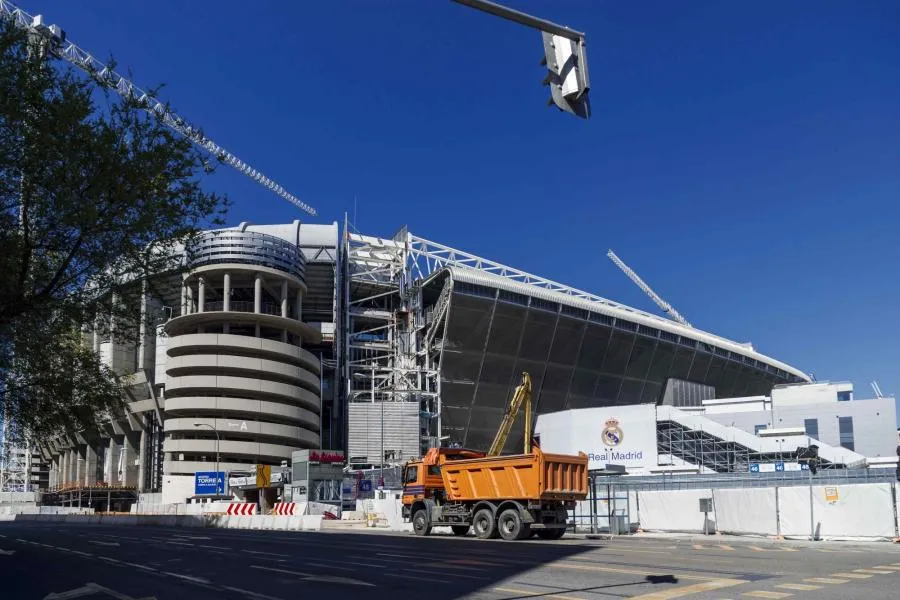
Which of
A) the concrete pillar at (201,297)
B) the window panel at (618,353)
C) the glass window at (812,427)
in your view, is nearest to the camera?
the glass window at (812,427)

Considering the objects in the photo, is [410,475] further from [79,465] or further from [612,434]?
[79,465]

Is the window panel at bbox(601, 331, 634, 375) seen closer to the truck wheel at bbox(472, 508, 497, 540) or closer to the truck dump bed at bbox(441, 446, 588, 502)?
the truck dump bed at bbox(441, 446, 588, 502)

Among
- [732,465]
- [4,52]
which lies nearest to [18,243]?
[4,52]

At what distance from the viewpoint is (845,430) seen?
94.7m

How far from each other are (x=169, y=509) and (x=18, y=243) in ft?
216

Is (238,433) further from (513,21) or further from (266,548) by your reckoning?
(513,21)

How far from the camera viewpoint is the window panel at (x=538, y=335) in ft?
304

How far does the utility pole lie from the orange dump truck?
66.5ft

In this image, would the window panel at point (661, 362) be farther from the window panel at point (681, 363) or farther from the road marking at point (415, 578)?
the road marking at point (415, 578)

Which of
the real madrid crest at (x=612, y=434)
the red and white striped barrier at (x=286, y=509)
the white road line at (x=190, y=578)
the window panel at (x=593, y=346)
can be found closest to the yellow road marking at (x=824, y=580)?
the white road line at (x=190, y=578)

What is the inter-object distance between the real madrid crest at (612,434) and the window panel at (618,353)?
1826 centimetres

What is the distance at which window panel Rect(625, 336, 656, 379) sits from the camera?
10194 cm

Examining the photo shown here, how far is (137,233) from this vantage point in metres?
19.5

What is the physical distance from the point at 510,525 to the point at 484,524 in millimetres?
1405
